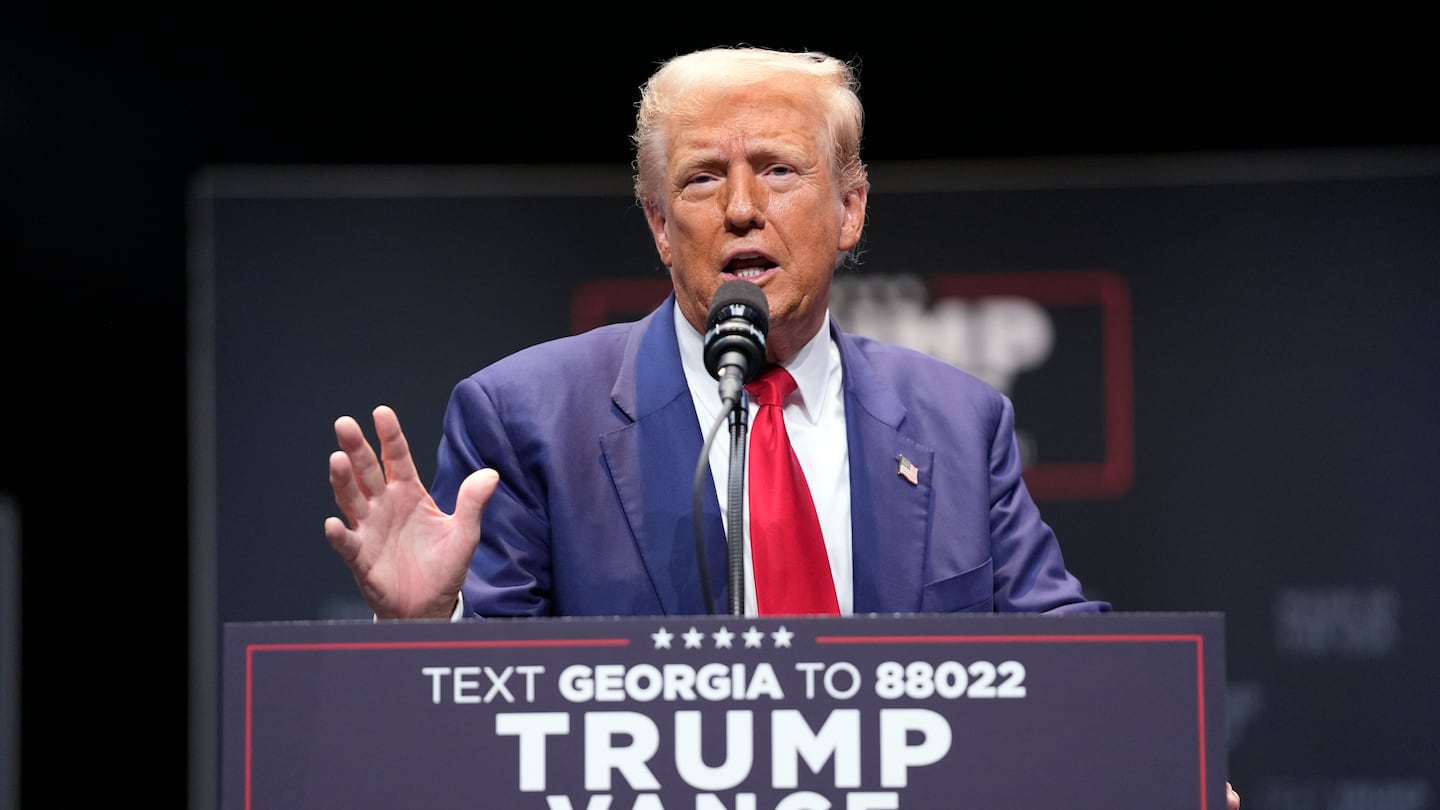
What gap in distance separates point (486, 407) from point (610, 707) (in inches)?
31.9

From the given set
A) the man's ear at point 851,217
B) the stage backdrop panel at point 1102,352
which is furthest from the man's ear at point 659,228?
the stage backdrop panel at point 1102,352

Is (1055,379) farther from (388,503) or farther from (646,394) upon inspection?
(388,503)

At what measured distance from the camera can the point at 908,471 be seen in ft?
6.60

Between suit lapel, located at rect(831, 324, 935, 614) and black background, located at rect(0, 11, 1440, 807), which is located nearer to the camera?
suit lapel, located at rect(831, 324, 935, 614)

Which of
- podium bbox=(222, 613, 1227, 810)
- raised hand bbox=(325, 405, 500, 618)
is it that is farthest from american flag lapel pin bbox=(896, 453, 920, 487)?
podium bbox=(222, 613, 1227, 810)

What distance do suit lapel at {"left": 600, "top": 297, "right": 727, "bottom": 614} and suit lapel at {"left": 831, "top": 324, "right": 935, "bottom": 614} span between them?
0.18 m

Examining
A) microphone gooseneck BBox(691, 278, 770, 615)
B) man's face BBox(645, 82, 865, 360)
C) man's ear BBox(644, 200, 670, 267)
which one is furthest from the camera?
man's ear BBox(644, 200, 670, 267)

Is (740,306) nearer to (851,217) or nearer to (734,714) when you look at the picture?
(734,714)

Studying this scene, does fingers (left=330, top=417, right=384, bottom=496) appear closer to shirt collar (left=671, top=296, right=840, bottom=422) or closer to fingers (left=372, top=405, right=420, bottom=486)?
fingers (left=372, top=405, right=420, bottom=486)

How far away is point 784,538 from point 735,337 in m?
0.43

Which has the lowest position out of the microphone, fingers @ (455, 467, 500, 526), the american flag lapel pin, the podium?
the podium

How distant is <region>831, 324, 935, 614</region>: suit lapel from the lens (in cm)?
194

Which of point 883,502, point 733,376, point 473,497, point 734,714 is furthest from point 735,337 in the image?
point 883,502

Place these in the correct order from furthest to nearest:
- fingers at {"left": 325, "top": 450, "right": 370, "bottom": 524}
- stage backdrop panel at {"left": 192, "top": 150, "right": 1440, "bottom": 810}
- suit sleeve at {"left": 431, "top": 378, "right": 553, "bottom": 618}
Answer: stage backdrop panel at {"left": 192, "top": 150, "right": 1440, "bottom": 810}, suit sleeve at {"left": 431, "top": 378, "right": 553, "bottom": 618}, fingers at {"left": 325, "top": 450, "right": 370, "bottom": 524}
